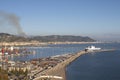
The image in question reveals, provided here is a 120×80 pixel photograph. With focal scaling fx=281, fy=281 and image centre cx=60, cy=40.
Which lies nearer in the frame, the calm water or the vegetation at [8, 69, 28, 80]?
the vegetation at [8, 69, 28, 80]

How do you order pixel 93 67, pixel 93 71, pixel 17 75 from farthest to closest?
pixel 93 67 < pixel 93 71 < pixel 17 75

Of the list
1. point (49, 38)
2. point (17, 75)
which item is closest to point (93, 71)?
point (17, 75)

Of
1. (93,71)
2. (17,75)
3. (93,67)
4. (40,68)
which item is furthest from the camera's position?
(93,67)

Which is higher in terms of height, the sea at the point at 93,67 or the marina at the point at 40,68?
the marina at the point at 40,68

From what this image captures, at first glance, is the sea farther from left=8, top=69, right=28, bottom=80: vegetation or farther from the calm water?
left=8, top=69, right=28, bottom=80: vegetation

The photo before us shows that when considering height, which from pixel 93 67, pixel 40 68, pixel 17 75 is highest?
pixel 17 75

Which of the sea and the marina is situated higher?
the marina

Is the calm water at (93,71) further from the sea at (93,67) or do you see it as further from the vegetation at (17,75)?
the vegetation at (17,75)

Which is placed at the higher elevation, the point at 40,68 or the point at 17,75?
the point at 17,75

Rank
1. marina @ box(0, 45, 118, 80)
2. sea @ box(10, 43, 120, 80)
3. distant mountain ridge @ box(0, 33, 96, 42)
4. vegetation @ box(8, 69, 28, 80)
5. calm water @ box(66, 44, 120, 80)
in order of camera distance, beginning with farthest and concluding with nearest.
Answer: distant mountain ridge @ box(0, 33, 96, 42)
sea @ box(10, 43, 120, 80)
calm water @ box(66, 44, 120, 80)
marina @ box(0, 45, 118, 80)
vegetation @ box(8, 69, 28, 80)

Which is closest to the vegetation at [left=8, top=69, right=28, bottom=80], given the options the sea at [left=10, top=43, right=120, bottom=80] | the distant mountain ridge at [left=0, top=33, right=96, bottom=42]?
the sea at [left=10, top=43, right=120, bottom=80]

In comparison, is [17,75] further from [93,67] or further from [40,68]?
[93,67]

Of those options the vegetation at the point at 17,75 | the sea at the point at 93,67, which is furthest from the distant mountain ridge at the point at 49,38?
the vegetation at the point at 17,75
